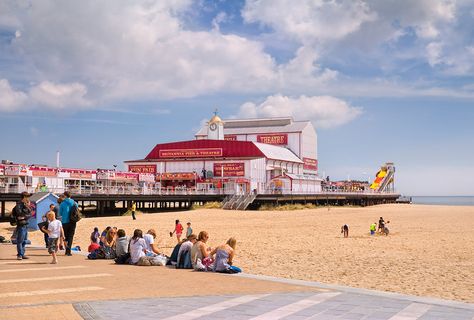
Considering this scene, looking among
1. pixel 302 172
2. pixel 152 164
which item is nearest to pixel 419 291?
pixel 152 164

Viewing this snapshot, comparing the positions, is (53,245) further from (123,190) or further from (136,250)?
(123,190)

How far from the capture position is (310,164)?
81.6 m

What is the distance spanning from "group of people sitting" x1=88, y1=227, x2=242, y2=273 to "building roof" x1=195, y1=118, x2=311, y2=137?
67421mm

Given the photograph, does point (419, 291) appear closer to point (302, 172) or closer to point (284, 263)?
point (284, 263)

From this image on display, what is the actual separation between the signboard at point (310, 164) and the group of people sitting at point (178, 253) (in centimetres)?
6672

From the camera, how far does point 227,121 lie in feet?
293

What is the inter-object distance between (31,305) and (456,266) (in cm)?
1121

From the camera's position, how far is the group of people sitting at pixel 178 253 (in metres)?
11.4

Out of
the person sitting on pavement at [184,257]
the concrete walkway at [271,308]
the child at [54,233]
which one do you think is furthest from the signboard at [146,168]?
the concrete walkway at [271,308]

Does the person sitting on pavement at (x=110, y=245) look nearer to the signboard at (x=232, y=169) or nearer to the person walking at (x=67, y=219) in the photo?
the person walking at (x=67, y=219)

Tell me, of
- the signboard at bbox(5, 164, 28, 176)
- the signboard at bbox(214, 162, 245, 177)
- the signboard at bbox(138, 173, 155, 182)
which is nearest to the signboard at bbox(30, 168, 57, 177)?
the signboard at bbox(5, 164, 28, 176)

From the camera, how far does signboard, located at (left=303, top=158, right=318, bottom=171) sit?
79.7m

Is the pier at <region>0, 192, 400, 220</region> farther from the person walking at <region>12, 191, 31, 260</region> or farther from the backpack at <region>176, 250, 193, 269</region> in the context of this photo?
the backpack at <region>176, 250, 193, 269</region>

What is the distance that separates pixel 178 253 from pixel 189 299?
427 cm
